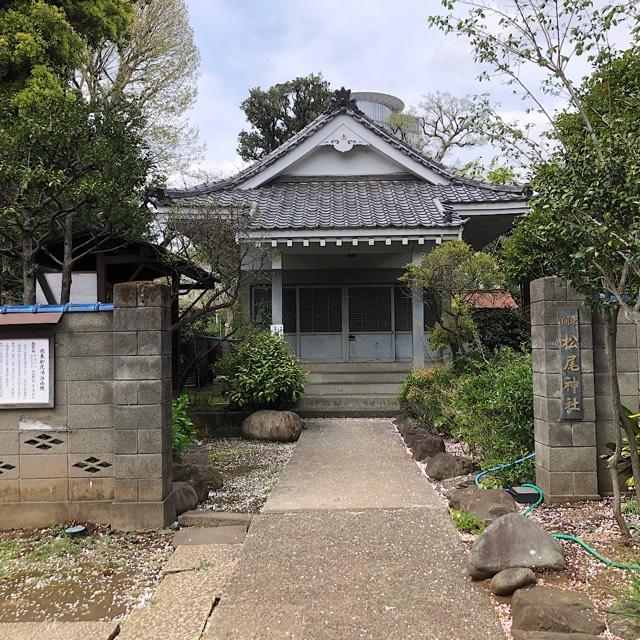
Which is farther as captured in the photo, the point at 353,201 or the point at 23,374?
the point at 353,201

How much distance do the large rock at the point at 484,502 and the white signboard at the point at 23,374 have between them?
3.92 metres

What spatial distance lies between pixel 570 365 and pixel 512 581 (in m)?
2.41

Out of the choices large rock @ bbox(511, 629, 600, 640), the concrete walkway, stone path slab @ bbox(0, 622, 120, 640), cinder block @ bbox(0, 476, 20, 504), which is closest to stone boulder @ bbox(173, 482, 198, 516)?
the concrete walkway

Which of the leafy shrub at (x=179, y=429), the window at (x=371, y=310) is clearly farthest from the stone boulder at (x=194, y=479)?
the window at (x=371, y=310)

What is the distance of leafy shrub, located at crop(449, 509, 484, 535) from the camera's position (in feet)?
15.3

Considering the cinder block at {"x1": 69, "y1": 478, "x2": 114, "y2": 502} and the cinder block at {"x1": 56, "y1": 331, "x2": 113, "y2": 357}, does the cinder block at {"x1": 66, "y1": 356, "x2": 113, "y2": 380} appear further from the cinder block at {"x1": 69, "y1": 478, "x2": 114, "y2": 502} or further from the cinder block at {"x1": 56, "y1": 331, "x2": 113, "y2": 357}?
the cinder block at {"x1": 69, "y1": 478, "x2": 114, "y2": 502}

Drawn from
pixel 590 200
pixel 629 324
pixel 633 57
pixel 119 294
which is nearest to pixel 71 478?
pixel 119 294

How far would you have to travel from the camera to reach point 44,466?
4.93 m

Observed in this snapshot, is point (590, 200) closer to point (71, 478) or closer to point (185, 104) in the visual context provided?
point (71, 478)

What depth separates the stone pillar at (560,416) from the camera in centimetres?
517

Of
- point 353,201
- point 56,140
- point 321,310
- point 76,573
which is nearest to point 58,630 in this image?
point 76,573

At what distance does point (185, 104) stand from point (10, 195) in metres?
13.5

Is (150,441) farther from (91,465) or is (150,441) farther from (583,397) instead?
(583,397)

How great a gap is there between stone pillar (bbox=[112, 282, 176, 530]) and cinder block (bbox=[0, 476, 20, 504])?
3.03 ft
